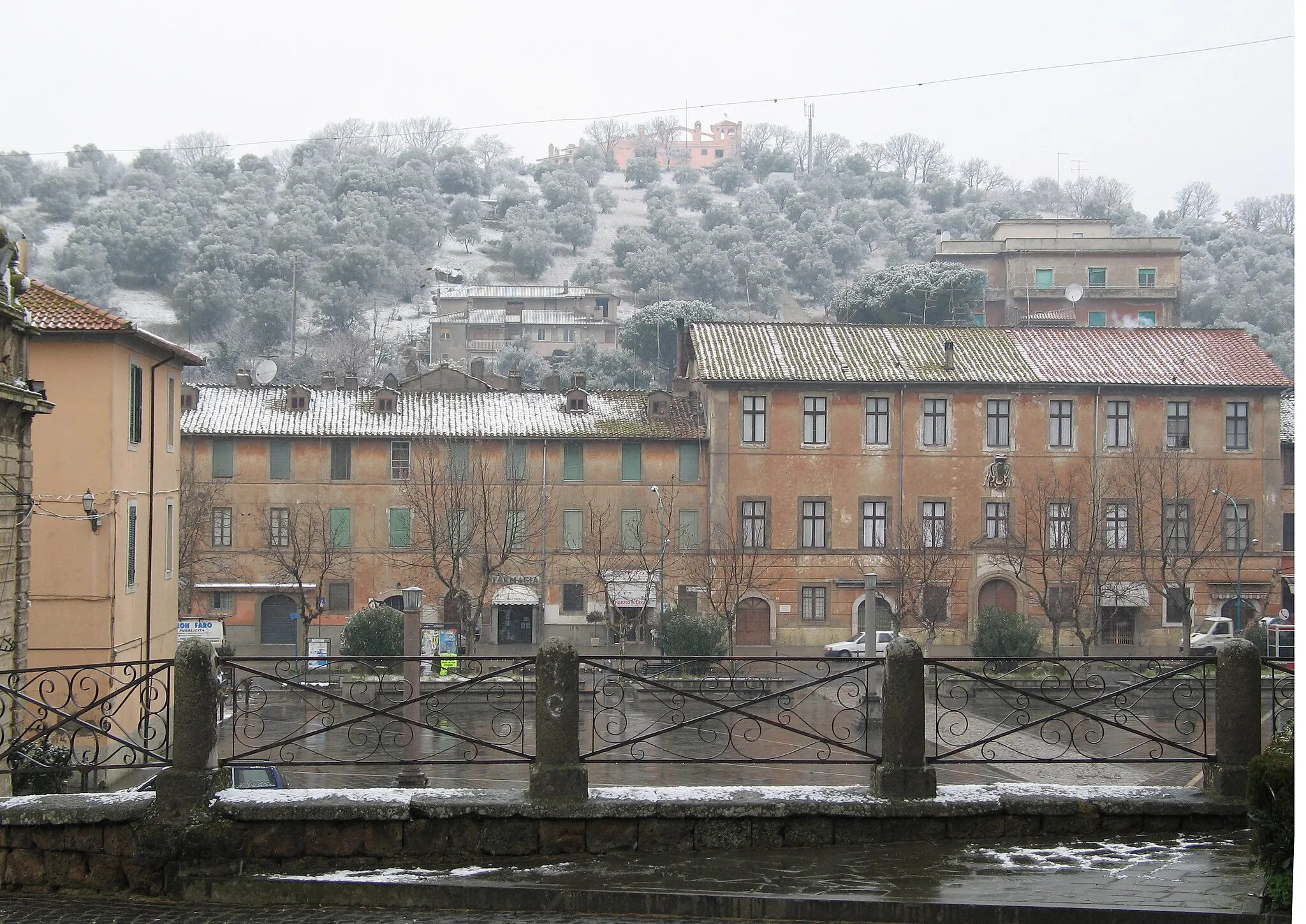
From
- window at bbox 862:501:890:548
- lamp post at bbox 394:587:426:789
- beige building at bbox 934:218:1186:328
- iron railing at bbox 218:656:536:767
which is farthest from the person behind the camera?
beige building at bbox 934:218:1186:328

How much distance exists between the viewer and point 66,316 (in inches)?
1051

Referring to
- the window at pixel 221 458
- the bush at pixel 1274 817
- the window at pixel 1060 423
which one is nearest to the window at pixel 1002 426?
the window at pixel 1060 423

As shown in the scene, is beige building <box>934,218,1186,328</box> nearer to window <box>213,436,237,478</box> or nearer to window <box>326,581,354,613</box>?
window <box>326,581,354,613</box>

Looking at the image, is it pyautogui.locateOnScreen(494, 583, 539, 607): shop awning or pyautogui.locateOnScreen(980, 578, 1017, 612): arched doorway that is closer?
pyautogui.locateOnScreen(494, 583, 539, 607): shop awning

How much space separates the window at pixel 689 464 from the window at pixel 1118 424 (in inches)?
546

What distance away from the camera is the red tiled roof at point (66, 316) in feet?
86.3

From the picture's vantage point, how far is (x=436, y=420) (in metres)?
46.2

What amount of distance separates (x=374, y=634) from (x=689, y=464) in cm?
1337

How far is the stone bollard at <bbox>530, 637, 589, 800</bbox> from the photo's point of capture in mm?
8766

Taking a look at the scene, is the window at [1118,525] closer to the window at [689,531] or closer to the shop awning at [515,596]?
the window at [689,531]

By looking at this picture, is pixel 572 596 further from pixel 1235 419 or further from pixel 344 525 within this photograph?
pixel 1235 419

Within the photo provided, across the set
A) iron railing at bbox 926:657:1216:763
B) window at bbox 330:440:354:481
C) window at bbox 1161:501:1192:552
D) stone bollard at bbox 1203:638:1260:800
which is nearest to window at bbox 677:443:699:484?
window at bbox 330:440:354:481

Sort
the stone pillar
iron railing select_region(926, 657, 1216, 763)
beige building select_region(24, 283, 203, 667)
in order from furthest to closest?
beige building select_region(24, 283, 203, 667)
iron railing select_region(926, 657, 1216, 763)
the stone pillar

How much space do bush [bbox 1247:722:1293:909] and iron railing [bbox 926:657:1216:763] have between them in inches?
84.4
